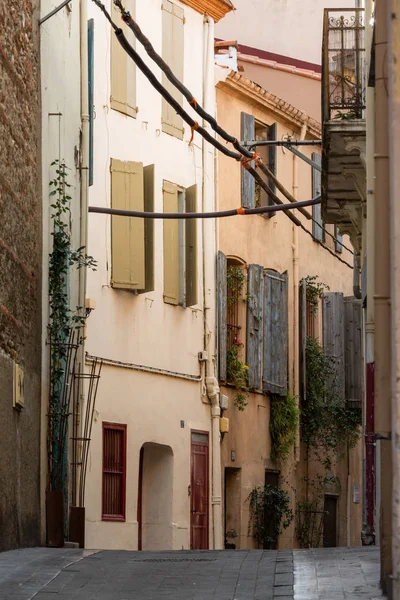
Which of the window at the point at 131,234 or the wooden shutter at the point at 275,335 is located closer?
the window at the point at 131,234

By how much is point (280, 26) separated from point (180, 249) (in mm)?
9424

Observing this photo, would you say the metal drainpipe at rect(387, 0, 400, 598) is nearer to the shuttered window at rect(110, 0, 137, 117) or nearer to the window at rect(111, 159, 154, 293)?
the window at rect(111, 159, 154, 293)

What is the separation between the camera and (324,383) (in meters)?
26.8

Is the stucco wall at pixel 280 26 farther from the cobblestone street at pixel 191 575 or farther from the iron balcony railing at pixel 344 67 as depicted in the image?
the cobblestone street at pixel 191 575

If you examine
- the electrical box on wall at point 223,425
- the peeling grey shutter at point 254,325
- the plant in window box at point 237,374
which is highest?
the peeling grey shutter at point 254,325

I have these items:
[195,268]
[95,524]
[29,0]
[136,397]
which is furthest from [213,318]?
[29,0]

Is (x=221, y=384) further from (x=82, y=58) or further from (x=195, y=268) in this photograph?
(x=82, y=58)

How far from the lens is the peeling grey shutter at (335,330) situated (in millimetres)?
27200

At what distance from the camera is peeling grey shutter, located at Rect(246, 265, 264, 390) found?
2436 centimetres

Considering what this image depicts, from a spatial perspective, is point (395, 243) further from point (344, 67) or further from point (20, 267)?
point (20, 267)

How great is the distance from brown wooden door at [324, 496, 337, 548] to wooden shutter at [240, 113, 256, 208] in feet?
19.9

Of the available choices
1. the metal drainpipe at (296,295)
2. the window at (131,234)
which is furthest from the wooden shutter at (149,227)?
the metal drainpipe at (296,295)

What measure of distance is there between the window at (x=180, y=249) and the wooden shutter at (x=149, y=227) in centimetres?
71

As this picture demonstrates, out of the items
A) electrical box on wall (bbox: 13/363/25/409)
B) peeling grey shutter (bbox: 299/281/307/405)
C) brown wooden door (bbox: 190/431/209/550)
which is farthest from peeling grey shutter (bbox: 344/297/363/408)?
electrical box on wall (bbox: 13/363/25/409)
